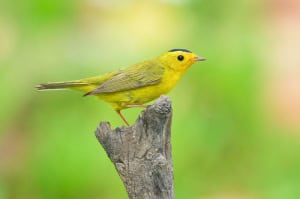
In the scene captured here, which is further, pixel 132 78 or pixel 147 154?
pixel 132 78

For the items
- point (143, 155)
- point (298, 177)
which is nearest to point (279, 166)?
A: point (298, 177)

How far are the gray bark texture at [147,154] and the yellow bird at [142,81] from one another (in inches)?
Answer: 16.1

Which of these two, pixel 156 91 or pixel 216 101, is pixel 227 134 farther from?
pixel 156 91

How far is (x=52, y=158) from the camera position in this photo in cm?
254

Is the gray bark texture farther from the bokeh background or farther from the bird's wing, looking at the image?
the bokeh background

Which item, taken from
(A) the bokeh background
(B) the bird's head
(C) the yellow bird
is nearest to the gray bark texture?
(C) the yellow bird

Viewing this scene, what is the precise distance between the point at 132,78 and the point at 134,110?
324 millimetres

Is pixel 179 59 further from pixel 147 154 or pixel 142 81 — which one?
pixel 147 154

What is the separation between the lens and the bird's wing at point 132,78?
2.10 m

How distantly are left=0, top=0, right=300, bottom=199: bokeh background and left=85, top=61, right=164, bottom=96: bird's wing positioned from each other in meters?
0.31

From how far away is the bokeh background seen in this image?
2.54 metres

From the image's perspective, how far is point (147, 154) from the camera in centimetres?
164

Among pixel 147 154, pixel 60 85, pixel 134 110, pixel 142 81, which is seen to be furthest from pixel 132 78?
pixel 147 154

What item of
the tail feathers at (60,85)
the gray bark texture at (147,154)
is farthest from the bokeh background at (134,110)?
the gray bark texture at (147,154)
